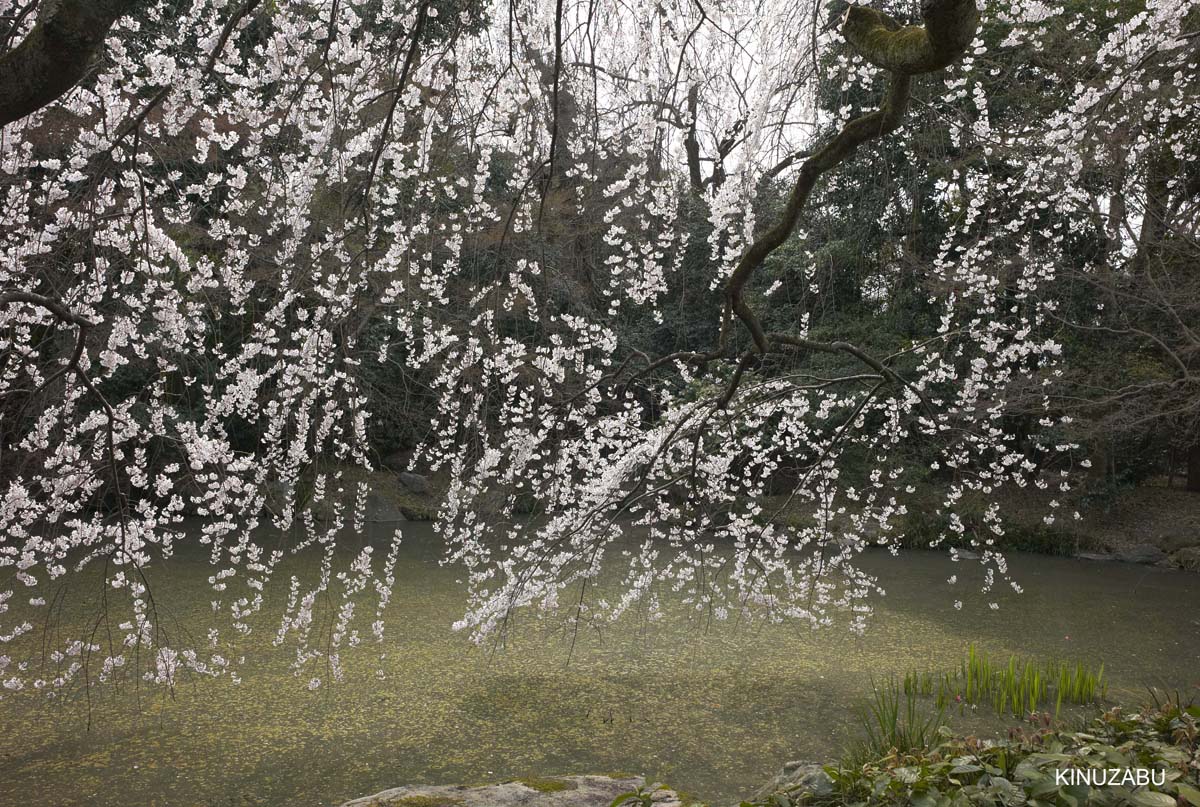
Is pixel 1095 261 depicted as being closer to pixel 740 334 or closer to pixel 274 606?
pixel 740 334

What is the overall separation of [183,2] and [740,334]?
4.96 m

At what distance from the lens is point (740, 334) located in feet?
25.1

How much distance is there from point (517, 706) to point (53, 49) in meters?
3.23

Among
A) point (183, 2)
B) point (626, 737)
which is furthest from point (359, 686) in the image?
point (183, 2)

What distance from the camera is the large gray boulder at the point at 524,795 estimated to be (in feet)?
7.22

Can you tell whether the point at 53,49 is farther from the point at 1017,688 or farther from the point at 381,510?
the point at 381,510

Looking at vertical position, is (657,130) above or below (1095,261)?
below

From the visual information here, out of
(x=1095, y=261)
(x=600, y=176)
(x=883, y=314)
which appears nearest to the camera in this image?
(x=600, y=176)

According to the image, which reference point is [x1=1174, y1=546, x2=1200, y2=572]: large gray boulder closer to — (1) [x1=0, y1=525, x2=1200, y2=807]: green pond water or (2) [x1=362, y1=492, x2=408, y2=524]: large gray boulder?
(1) [x1=0, y1=525, x2=1200, y2=807]: green pond water

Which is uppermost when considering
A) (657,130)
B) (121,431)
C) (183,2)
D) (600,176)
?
(183,2)

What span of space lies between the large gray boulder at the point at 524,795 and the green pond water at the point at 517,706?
75 centimetres

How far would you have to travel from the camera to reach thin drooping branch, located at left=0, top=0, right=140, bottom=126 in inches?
51.1

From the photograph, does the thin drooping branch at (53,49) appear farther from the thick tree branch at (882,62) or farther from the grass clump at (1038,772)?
the grass clump at (1038,772)

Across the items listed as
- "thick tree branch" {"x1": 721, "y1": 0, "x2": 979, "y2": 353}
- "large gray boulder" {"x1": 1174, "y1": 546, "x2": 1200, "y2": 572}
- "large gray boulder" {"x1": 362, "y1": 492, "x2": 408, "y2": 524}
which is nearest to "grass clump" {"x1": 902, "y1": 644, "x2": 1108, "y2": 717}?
"thick tree branch" {"x1": 721, "y1": 0, "x2": 979, "y2": 353}
